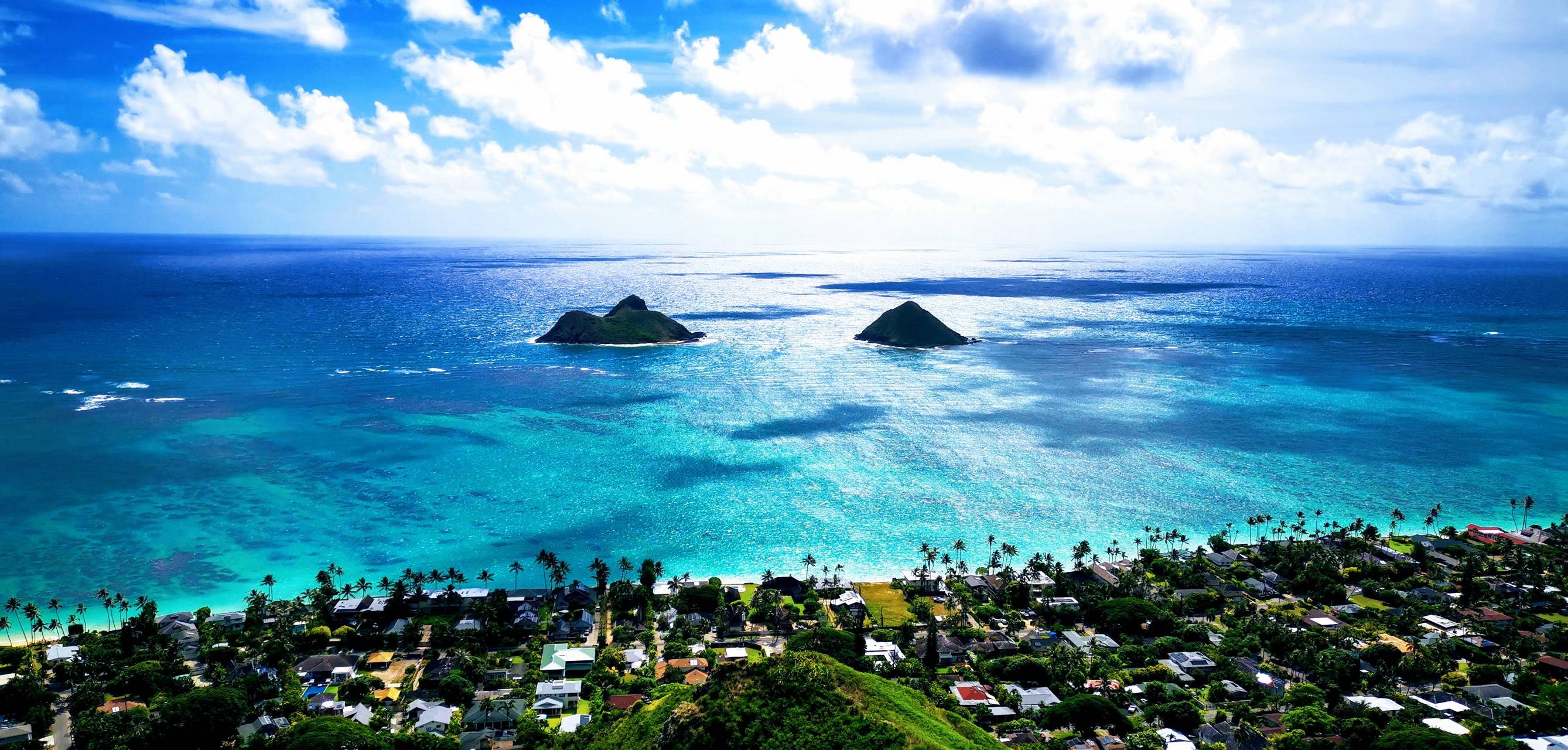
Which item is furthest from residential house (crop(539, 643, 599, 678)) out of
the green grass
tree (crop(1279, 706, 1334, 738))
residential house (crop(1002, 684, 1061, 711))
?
tree (crop(1279, 706, 1334, 738))

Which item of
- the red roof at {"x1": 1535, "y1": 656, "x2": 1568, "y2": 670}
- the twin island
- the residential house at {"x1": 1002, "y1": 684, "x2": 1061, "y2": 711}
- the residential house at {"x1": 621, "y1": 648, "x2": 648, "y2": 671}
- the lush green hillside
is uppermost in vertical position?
the twin island

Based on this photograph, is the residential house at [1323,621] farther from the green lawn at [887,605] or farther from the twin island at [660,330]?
the twin island at [660,330]

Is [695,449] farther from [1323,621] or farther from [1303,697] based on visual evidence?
[1303,697]

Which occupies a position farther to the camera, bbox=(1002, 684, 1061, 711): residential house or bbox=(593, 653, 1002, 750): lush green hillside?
bbox=(1002, 684, 1061, 711): residential house

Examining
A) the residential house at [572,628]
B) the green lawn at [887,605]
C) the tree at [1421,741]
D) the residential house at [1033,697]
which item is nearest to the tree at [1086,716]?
the residential house at [1033,697]

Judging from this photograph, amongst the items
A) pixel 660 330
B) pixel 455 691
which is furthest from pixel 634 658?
pixel 660 330

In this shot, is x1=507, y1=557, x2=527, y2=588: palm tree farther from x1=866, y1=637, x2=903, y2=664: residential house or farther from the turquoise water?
x1=866, y1=637, x2=903, y2=664: residential house
